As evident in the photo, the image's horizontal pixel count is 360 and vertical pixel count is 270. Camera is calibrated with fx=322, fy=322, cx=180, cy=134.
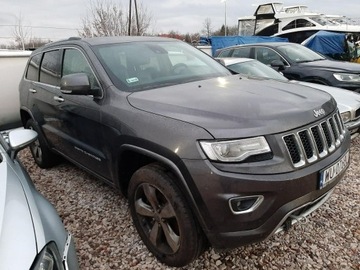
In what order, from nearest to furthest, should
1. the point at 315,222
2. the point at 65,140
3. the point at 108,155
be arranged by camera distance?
the point at 108,155 < the point at 315,222 < the point at 65,140

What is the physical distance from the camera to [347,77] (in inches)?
237

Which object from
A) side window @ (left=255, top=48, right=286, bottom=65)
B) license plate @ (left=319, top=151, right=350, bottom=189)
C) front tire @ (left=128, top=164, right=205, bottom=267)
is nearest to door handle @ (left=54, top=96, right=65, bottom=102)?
front tire @ (left=128, top=164, right=205, bottom=267)

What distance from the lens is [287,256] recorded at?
8.34 feet

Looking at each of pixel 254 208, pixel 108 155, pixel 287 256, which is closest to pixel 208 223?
pixel 254 208

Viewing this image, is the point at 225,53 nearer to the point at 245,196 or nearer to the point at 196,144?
the point at 196,144

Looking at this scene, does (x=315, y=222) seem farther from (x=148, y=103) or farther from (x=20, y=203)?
(x=20, y=203)

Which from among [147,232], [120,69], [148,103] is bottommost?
[147,232]

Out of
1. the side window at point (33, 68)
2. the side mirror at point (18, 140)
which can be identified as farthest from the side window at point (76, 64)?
the side window at point (33, 68)

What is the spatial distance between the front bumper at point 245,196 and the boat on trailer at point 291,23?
58.1ft

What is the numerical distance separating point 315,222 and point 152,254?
152 cm

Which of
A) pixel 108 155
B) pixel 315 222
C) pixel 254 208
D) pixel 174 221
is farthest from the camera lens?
pixel 315 222

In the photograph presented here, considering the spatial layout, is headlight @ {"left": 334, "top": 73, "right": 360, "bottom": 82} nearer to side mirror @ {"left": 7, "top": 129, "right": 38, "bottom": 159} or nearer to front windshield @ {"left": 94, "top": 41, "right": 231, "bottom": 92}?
front windshield @ {"left": 94, "top": 41, "right": 231, "bottom": 92}

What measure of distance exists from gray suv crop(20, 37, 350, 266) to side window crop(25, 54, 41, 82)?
121 centimetres

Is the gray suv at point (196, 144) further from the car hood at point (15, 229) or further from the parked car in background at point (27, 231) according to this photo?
the car hood at point (15, 229)
